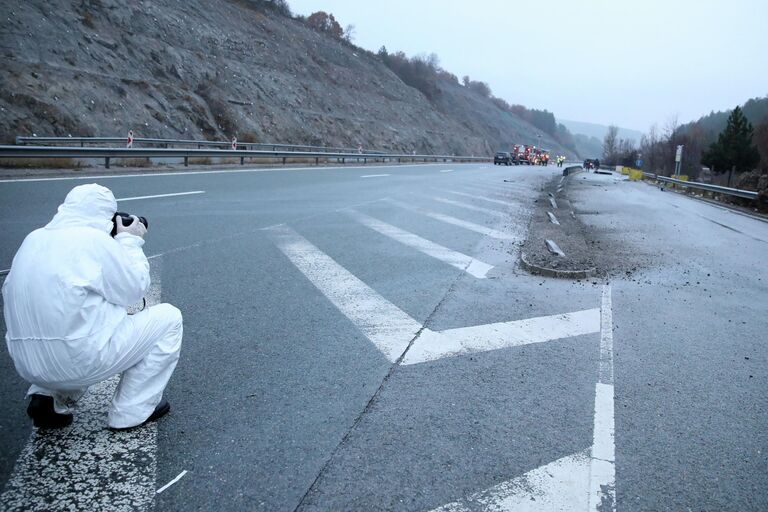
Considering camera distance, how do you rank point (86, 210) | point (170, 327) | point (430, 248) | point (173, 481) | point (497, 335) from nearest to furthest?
point (173, 481) → point (86, 210) → point (170, 327) → point (497, 335) → point (430, 248)

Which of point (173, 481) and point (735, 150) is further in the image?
point (735, 150)

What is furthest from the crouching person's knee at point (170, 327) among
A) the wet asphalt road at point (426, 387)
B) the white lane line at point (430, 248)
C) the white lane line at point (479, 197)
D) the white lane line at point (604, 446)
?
the white lane line at point (479, 197)

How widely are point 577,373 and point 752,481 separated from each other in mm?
1411

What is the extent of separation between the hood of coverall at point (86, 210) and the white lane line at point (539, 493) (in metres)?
2.25

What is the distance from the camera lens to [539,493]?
2811 millimetres

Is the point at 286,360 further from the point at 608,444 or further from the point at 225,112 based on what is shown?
the point at 225,112

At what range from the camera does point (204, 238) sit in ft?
27.6

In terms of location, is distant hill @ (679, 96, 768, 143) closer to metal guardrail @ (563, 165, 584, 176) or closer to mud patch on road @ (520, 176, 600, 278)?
metal guardrail @ (563, 165, 584, 176)

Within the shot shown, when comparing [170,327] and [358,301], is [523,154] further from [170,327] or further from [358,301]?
[170,327]

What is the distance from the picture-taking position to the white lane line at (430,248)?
304 inches

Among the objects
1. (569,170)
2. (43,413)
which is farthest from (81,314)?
(569,170)

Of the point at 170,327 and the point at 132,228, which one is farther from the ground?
the point at 132,228

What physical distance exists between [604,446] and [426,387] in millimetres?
1198

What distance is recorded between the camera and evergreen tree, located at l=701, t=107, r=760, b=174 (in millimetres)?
65812
